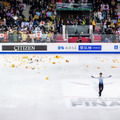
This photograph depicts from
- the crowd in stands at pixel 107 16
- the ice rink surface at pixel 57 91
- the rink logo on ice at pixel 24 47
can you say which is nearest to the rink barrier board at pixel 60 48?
the rink logo on ice at pixel 24 47

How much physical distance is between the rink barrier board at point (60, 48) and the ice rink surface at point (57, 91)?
3.87m

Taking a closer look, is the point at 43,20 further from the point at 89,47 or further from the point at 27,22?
the point at 89,47

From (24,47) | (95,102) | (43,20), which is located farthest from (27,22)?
(95,102)

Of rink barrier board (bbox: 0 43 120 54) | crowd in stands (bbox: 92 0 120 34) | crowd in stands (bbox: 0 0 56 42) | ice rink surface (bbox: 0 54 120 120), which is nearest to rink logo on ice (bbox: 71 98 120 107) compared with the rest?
ice rink surface (bbox: 0 54 120 120)

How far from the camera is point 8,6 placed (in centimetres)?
2272

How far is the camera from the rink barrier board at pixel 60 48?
18.2 meters

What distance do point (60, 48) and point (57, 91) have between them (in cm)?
960

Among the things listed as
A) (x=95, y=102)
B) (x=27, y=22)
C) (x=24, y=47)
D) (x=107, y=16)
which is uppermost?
(x=107, y=16)

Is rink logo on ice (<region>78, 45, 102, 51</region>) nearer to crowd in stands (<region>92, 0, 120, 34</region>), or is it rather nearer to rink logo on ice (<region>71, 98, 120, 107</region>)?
crowd in stands (<region>92, 0, 120, 34</region>)

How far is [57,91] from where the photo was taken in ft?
29.9

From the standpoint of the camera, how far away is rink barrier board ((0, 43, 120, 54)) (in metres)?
18.2

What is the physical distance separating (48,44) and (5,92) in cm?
969

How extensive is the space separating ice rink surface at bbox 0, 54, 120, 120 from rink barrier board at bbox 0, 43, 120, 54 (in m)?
3.87

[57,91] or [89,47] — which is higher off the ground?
[89,47]
